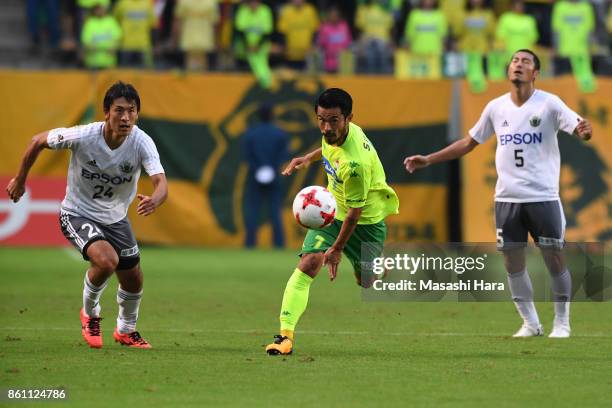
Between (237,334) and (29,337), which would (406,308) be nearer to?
(237,334)

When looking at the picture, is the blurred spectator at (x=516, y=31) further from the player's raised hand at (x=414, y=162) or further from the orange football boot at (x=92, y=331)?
the orange football boot at (x=92, y=331)

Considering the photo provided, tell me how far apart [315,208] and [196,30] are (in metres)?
15.6

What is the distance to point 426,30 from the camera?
2517 centimetres

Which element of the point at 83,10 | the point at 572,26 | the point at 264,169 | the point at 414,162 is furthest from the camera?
the point at 83,10

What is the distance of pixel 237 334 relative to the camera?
38.2ft

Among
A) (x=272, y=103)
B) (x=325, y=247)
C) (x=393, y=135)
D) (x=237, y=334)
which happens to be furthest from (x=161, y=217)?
(x=325, y=247)

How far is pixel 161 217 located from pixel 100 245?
12.9 m

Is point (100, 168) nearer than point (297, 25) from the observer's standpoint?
Yes

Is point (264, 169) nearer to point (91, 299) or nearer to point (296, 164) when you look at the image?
point (296, 164)

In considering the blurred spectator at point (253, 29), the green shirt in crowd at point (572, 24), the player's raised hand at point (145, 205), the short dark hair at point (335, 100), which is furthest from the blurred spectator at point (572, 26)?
the player's raised hand at point (145, 205)

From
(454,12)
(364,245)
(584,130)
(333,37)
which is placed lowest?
(364,245)

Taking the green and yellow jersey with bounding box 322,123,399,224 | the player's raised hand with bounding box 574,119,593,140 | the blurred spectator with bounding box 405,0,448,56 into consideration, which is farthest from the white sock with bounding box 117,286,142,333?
the blurred spectator with bounding box 405,0,448,56

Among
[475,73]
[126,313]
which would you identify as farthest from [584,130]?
[475,73]

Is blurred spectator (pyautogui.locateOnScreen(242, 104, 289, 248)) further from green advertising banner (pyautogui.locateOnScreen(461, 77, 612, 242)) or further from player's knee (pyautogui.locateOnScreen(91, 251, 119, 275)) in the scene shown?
player's knee (pyautogui.locateOnScreen(91, 251, 119, 275))
